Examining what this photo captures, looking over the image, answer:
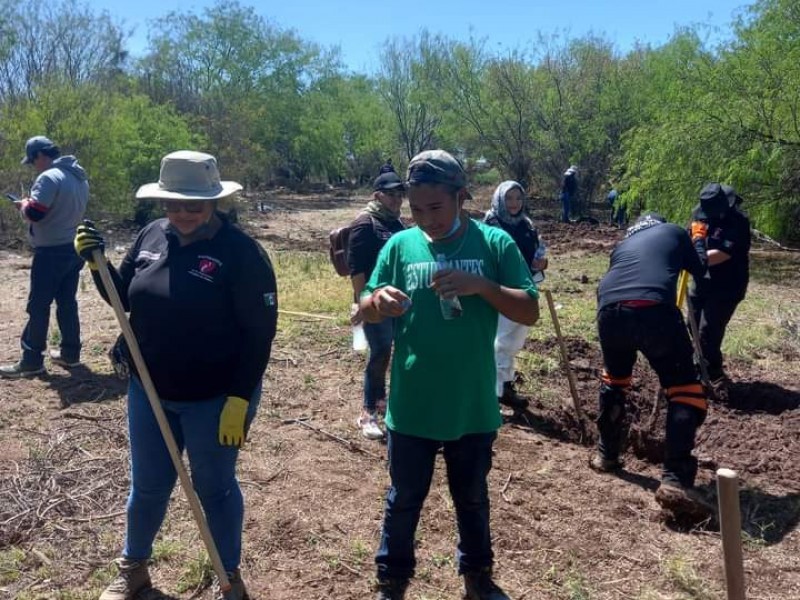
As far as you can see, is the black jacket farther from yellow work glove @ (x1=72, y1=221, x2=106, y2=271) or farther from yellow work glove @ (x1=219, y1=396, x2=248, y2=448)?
yellow work glove @ (x1=72, y1=221, x2=106, y2=271)

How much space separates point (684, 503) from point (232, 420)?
2.47 m

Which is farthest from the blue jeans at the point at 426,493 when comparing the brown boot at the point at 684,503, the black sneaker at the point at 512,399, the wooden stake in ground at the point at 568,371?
the black sneaker at the point at 512,399

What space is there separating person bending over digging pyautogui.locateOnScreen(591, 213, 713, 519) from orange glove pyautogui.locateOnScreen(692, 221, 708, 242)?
1.41m

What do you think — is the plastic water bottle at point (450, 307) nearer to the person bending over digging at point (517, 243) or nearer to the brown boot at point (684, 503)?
the brown boot at point (684, 503)

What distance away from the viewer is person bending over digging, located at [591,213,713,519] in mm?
4145

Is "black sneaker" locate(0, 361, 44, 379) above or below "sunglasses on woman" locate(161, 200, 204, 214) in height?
below

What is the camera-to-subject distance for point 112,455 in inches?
183

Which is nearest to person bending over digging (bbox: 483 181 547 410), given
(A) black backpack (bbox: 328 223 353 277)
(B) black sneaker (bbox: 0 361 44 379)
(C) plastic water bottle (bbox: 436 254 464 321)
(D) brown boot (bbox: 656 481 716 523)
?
(A) black backpack (bbox: 328 223 353 277)

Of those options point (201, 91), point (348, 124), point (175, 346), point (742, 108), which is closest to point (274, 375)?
point (175, 346)

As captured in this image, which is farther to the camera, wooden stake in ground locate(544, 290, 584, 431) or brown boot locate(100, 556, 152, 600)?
wooden stake in ground locate(544, 290, 584, 431)

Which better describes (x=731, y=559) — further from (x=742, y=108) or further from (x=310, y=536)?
(x=742, y=108)

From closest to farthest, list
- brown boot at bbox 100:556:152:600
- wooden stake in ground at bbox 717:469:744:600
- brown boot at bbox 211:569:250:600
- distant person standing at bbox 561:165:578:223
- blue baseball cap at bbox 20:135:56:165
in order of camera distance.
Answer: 1. wooden stake in ground at bbox 717:469:744:600
2. brown boot at bbox 211:569:250:600
3. brown boot at bbox 100:556:152:600
4. blue baseball cap at bbox 20:135:56:165
5. distant person standing at bbox 561:165:578:223

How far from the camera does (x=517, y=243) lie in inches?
220

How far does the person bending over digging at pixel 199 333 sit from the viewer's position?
2795 mm
